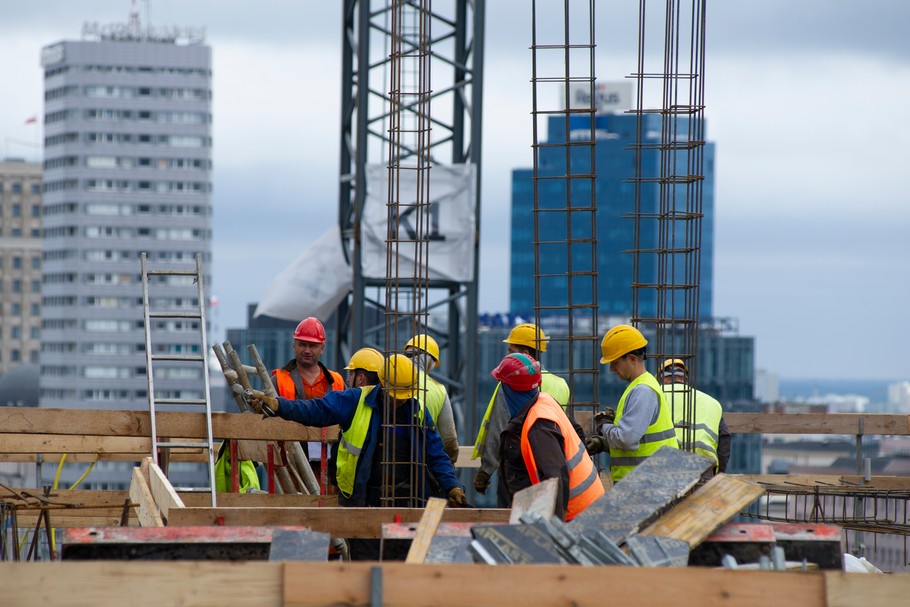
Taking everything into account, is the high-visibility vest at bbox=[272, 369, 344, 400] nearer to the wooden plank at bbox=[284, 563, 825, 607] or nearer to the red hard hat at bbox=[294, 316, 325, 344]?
the red hard hat at bbox=[294, 316, 325, 344]

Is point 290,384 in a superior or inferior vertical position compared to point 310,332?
inferior

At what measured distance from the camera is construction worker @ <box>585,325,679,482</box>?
8164mm

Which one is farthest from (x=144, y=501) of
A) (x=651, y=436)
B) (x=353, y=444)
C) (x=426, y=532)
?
(x=651, y=436)

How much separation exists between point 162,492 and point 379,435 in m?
1.68

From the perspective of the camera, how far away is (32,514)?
11734 millimetres

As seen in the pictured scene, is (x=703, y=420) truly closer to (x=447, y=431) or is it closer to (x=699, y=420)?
(x=699, y=420)

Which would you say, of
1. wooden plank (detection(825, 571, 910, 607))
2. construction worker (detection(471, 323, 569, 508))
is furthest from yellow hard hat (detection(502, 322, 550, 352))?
wooden plank (detection(825, 571, 910, 607))

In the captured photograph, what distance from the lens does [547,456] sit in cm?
745

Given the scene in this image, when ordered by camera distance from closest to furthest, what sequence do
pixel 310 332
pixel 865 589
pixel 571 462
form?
pixel 865 589, pixel 571 462, pixel 310 332

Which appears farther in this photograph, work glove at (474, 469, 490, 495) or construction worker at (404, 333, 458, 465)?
construction worker at (404, 333, 458, 465)

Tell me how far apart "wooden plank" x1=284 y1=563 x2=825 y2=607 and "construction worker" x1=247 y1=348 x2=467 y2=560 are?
3.32 m

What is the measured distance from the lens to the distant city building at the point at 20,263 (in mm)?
161875

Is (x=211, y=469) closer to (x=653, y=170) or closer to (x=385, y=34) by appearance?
(x=385, y=34)

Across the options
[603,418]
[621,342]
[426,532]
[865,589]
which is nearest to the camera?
[865,589]
